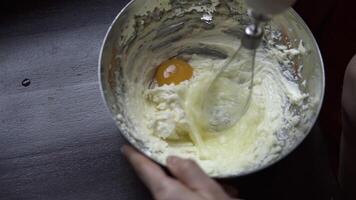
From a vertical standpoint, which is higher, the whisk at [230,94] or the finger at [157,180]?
the whisk at [230,94]

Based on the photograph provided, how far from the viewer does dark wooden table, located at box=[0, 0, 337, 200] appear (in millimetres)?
866

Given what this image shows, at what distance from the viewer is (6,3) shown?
1026 mm

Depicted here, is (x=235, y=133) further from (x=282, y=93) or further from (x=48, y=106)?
(x=48, y=106)

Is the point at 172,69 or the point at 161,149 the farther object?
the point at 172,69

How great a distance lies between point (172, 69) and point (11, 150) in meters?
A: 0.36

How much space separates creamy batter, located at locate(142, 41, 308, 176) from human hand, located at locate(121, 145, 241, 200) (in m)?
0.11

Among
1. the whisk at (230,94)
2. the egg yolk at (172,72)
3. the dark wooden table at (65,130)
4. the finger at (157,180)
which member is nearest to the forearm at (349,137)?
the dark wooden table at (65,130)

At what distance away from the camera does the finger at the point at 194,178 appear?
2.19 ft

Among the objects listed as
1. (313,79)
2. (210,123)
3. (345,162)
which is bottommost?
(345,162)

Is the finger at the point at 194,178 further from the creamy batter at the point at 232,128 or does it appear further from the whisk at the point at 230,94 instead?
the whisk at the point at 230,94

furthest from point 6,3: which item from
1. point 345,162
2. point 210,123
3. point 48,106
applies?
point 345,162

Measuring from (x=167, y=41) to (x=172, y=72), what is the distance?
7 cm

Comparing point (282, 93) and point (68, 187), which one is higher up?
point (282, 93)

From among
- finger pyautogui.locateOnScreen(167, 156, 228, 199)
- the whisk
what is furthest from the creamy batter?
finger pyautogui.locateOnScreen(167, 156, 228, 199)
